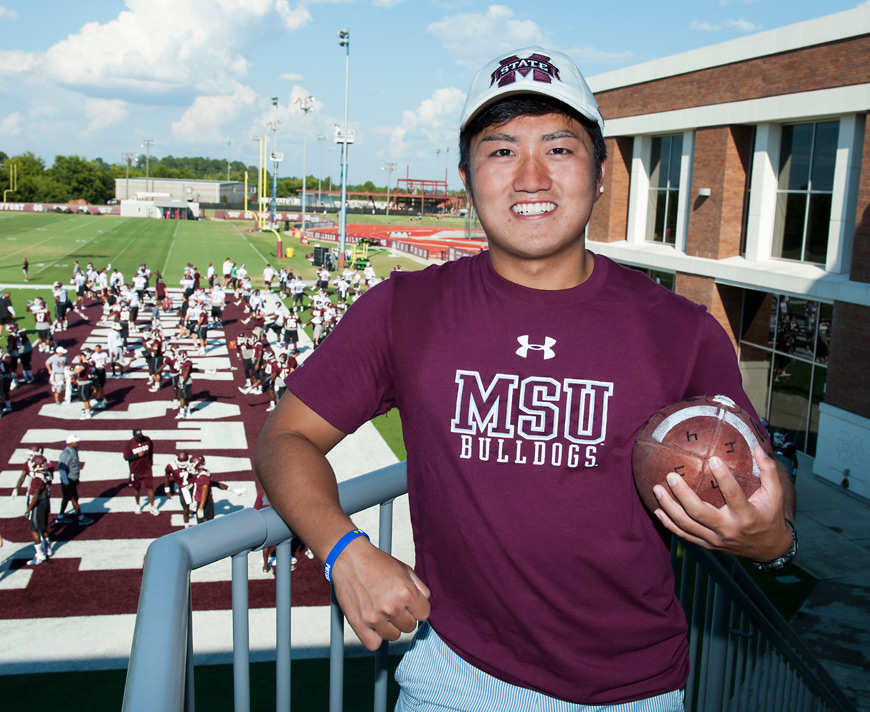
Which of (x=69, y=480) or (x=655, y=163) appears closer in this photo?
(x=69, y=480)

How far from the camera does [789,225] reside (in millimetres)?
21531

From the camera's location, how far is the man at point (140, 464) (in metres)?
14.1

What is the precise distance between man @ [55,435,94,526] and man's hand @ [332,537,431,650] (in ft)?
43.0

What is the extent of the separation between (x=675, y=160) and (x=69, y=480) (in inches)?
806

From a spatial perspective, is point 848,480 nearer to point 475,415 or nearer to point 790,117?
point 790,117

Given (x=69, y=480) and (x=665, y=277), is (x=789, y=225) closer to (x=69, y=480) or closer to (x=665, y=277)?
(x=665, y=277)

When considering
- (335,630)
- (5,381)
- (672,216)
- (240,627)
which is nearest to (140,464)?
(5,381)

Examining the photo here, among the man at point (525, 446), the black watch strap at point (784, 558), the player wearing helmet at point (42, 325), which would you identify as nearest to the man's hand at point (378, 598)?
the man at point (525, 446)

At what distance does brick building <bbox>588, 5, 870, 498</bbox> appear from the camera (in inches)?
723

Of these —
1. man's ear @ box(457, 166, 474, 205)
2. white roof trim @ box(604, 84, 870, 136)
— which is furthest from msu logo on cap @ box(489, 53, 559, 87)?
white roof trim @ box(604, 84, 870, 136)

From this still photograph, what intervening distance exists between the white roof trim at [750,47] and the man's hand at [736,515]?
19133 mm

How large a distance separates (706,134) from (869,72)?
590cm

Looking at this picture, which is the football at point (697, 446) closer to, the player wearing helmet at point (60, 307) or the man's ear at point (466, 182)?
the man's ear at point (466, 182)

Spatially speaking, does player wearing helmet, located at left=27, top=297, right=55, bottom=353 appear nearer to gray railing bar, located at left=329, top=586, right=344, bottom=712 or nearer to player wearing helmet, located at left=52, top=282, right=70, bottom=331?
player wearing helmet, located at left=52, top=282, right=70, bottom=331
